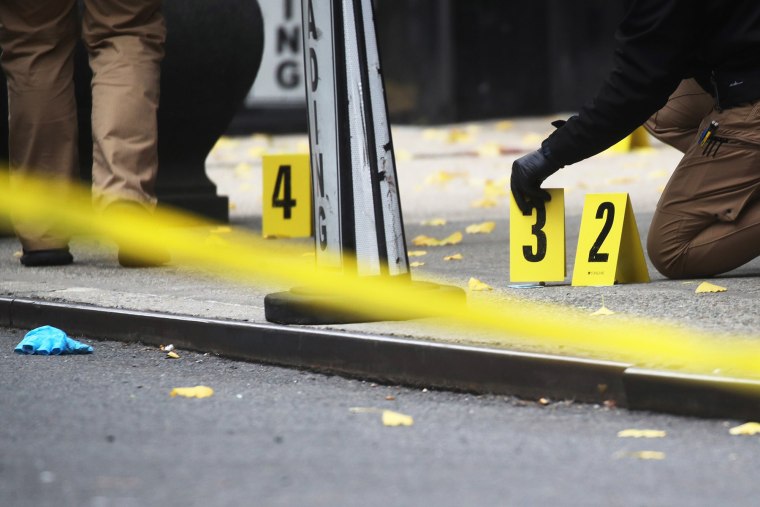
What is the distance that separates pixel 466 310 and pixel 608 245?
63cm

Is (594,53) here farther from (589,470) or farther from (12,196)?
(589,470)

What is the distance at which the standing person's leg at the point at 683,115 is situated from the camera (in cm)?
493

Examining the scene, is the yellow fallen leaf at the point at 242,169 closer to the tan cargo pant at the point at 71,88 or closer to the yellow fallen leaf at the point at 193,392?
the tan cargo pant at the point at 71,88

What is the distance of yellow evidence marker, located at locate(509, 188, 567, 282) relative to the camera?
466cm

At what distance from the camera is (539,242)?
471 cm

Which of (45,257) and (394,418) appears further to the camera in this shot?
(45,257)

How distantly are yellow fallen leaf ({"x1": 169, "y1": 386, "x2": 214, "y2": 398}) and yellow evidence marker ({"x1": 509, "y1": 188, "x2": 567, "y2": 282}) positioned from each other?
1.32 metres

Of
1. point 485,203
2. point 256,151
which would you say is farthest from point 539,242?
point 256,151

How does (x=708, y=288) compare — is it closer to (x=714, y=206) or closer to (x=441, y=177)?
(x=714, y=206)

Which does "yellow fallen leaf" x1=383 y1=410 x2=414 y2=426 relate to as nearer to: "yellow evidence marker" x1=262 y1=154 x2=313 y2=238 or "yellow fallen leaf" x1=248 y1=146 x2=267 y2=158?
"yellow evidence marker" x1=262 y1=154 x2=313 y2=238

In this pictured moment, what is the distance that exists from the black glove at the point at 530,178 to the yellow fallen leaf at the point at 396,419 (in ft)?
4.34

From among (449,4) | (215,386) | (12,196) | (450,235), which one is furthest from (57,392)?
(449,4)

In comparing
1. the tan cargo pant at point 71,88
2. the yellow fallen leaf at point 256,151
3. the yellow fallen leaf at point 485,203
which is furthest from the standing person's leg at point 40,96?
the yellow fallen leaf at point 256,151

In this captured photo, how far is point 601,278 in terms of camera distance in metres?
4.72
